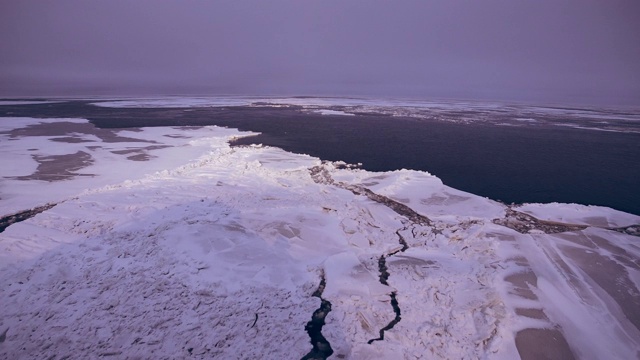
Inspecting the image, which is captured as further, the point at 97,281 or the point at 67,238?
the point at 67,238

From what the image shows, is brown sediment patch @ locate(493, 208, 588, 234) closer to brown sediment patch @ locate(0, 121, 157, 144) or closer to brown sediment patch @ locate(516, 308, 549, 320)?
brown sediment patch @ locate(516, 308, 549, 320)

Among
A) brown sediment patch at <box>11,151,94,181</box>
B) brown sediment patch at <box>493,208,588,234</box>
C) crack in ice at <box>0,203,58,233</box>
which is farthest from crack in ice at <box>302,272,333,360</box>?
brown sediment patch at <box>11,151,94,181</box>

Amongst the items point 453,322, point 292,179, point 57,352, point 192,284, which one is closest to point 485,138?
point 292,179

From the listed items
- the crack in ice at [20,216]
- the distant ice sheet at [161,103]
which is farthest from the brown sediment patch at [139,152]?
the distant ice sheet at [161,103]

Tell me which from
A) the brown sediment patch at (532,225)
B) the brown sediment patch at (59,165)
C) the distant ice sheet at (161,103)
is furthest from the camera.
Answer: the distant ice sheet at (161,103)

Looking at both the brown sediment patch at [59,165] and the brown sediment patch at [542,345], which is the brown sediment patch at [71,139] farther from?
the brown sediment patch at [542,345]

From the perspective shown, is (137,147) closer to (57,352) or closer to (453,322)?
(57,352)
